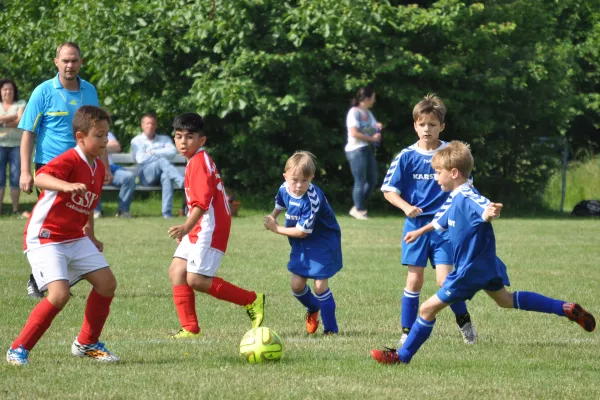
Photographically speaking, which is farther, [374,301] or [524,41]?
[524,41]

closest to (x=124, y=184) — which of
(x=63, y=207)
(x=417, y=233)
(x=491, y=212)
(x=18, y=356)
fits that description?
(x=417, y=233)

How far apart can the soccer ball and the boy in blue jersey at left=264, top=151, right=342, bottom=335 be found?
1.44m

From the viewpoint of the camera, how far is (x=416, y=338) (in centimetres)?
643

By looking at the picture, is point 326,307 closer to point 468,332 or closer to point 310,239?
point 310,239

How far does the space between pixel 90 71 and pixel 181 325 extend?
1358 centimetres

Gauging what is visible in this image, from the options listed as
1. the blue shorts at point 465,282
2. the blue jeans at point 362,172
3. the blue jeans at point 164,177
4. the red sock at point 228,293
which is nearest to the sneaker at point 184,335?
the red sock at point 228,293

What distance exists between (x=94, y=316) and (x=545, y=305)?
2.86 metres

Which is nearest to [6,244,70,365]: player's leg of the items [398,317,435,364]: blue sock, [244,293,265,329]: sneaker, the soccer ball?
the soccer ball

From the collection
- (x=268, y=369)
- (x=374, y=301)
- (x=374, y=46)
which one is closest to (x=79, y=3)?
(x=374, y=46)

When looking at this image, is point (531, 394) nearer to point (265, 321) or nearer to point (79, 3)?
point (265, 321)

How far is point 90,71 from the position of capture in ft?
68.1

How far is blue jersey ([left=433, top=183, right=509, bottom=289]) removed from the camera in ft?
21.1

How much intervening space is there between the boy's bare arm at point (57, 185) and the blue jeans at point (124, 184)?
37.6ft

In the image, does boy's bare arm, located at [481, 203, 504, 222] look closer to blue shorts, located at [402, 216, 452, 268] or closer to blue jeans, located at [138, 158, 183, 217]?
blue shorts, located at [402, 216, 452, 268]
